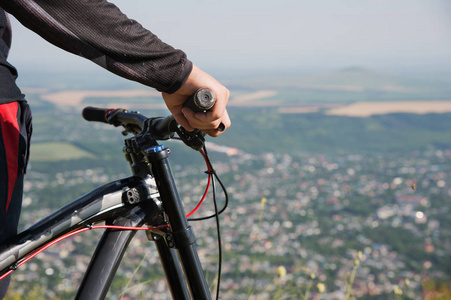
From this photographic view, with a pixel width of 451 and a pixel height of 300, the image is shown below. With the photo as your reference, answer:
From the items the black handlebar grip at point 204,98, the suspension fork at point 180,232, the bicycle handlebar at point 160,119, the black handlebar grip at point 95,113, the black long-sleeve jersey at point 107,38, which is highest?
the black long-sleeve jersey at point 107,38

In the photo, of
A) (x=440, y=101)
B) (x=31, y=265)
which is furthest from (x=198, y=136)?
(x=440, y=101)

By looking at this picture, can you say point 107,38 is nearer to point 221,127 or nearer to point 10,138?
point 221,127

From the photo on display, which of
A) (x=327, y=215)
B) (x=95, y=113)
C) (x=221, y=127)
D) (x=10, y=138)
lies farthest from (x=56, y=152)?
(x=221, y=127)

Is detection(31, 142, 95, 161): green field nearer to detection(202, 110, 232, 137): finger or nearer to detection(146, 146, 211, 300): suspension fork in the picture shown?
detection(146, 146, 211, 300): suspension fork

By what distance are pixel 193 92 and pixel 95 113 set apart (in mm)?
740

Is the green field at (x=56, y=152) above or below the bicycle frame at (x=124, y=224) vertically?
below

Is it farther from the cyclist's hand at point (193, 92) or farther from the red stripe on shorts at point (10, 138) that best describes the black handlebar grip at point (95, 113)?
the cyclist's hand at point (193, 92)

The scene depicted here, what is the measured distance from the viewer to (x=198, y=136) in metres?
1.22

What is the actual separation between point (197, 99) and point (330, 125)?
122 ft

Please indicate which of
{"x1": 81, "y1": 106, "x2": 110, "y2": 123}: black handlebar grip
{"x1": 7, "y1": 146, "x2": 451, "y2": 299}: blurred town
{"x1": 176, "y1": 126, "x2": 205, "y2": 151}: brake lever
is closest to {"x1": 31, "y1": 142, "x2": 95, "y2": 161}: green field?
{"x1": 7, "y1": 146, "x2": 451, "y2": 299}: blurred town

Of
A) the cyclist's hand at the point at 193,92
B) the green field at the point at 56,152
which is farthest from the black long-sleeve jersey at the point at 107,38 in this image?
the green field at the point at 56,152

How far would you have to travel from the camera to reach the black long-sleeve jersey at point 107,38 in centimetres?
92

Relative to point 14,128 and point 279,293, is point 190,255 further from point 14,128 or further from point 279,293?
point 279,293

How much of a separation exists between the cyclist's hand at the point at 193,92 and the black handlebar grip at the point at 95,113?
1.97ft
